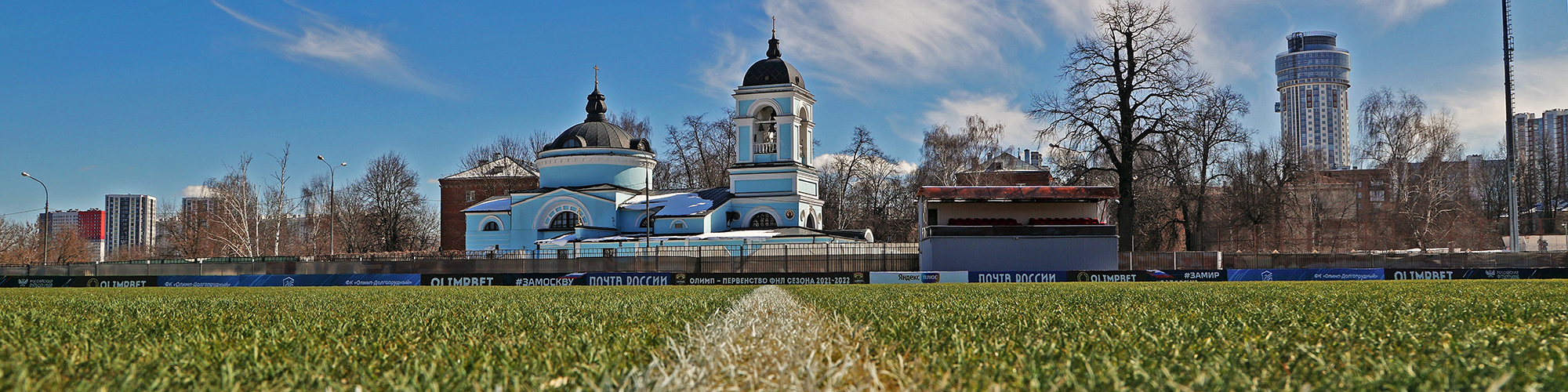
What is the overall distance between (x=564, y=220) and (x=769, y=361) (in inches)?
2155

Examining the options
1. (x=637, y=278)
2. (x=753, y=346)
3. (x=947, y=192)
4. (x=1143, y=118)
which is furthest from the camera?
(x=1143, y=118)

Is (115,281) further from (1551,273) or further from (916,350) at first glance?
(1551,273)

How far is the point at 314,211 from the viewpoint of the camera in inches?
2918

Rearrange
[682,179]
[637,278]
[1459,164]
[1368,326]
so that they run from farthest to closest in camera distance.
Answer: [682,179] → [1459,164] → [637,278] → [1368,326]

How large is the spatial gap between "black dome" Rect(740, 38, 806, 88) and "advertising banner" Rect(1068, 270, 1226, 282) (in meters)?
30.4

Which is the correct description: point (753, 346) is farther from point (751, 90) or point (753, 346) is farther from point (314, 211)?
point (314, 211)

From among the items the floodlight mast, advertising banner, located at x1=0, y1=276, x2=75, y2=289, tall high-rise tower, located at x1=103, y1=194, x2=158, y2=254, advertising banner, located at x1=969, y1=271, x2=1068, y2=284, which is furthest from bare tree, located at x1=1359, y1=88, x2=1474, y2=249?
tall high-rise tower, located at x1=103, y1=194, x2=158, y2=254

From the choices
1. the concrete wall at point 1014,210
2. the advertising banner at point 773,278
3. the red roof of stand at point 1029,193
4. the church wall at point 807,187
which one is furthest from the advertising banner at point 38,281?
the church wall at point 807,187

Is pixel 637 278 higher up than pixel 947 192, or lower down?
lower down

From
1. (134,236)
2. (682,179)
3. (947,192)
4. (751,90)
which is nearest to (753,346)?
(947,192)

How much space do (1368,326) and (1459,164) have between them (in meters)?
56.4

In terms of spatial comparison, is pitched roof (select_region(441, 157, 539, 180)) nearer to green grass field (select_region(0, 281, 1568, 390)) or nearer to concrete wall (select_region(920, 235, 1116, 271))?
concrete wall (select_region(920, 235, 1116, 271))

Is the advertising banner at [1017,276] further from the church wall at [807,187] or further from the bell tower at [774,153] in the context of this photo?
the church wall at [807,187]

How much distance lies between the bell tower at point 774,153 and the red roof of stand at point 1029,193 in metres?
21.7
